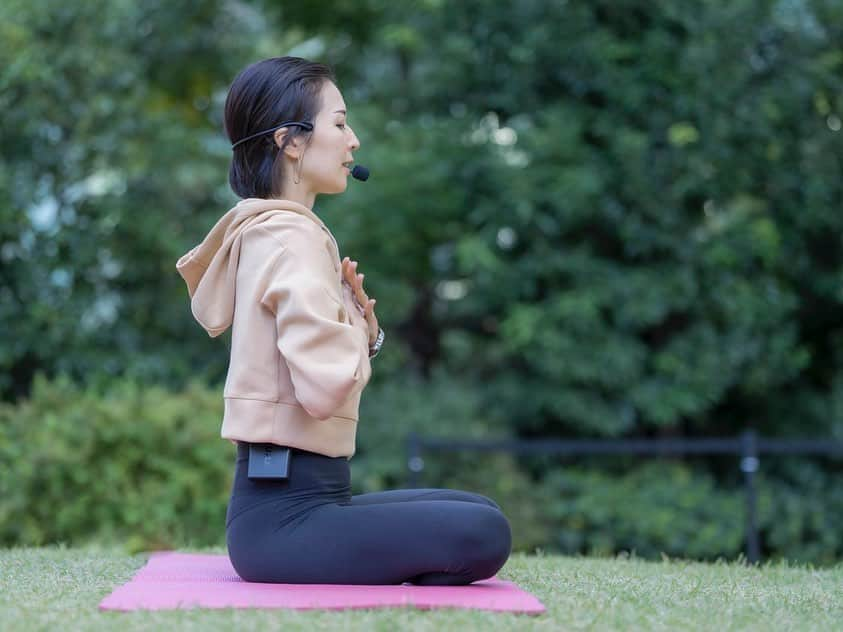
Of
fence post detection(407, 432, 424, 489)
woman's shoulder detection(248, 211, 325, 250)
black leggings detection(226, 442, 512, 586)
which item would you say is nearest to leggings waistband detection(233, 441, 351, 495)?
black leggings detection(226, 442, 512, 586)

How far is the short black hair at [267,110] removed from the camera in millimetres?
3217

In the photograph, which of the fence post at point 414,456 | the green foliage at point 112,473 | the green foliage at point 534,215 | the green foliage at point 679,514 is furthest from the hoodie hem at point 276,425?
the green foliage at point 679,514

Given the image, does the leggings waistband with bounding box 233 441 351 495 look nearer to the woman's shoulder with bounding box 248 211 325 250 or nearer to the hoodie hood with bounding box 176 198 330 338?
the hoodie hood with bounding box 176 198 330 338

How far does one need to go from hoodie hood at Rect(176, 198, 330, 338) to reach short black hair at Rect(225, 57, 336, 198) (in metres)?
0.10

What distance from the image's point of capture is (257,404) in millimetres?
2930

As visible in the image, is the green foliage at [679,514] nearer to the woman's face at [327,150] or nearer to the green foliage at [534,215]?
the green foliage at [534,215]

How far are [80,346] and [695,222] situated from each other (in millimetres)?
4911

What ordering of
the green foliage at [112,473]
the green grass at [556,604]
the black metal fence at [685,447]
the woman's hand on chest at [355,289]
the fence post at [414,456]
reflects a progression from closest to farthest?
1. the green grass at [556,604]
2. the woman's hand on chest at [355,289]
3. the green foliage at [112,473]
4. the black metal fence at [685,447]
5. the fence post at [414,456]

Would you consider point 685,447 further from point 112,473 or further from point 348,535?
point 348,535

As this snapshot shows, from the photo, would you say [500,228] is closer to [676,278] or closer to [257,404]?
[676,278]

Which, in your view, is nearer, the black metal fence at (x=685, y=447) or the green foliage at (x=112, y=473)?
the green foliage at (x=112, y=473)

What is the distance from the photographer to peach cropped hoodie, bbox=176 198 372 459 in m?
2.77

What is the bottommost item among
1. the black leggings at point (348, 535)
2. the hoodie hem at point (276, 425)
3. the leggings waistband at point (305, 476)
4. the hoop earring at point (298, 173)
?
the black leggings at point (348, 535)

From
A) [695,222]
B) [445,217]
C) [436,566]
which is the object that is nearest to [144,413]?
[445,217]
